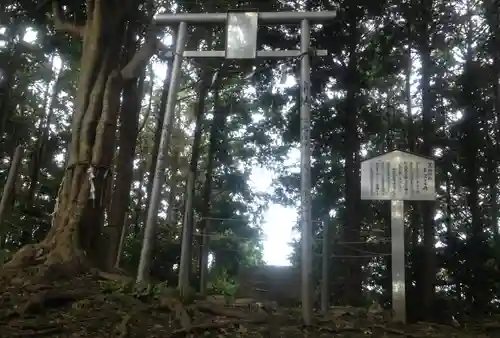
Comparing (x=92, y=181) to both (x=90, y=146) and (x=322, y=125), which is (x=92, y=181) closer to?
(x=90, y=146)

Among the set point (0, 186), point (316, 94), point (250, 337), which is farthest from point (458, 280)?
point (0, 186)

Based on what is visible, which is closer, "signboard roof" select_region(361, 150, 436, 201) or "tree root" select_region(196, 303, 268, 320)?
"tree root" select_region(196, 303, 268, 320)

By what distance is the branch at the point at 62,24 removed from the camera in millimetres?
7559

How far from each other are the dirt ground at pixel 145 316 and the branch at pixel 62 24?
3.89 m

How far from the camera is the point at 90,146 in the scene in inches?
260

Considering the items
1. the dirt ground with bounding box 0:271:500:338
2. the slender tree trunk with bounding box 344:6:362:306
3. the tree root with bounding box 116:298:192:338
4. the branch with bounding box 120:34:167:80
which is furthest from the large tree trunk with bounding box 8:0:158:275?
the slender tree trunk with bounding box 344:6:362:306

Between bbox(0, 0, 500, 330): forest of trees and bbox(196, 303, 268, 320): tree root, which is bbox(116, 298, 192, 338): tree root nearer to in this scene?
bbox(196, 303, 268, 320): tree root

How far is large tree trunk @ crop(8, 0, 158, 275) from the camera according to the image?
6055 mm

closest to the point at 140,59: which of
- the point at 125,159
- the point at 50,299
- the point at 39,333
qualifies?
the point at 125,159

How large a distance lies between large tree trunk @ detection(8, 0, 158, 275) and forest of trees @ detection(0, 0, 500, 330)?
25 millimetres

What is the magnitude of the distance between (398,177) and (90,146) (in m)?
4.11

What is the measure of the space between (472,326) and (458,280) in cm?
435

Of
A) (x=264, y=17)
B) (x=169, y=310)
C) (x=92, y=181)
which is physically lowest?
(x=169, y=310)

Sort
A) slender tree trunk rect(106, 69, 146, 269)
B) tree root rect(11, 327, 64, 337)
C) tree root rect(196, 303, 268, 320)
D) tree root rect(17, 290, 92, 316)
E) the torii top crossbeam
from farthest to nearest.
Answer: slender tree trunk rect(106, 69, 146, 269)
the torii top crossbeam
tree root rect(196, 303, 268, 320)
tree root rect(17, 290, 92, 316)
tree root rect(11, 327, 64, 337)
